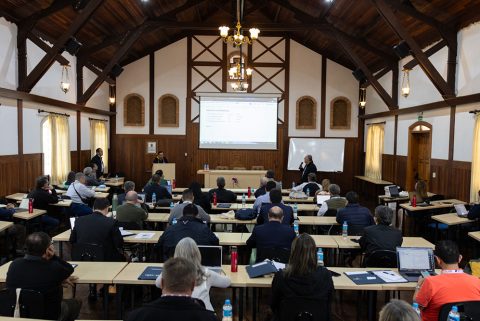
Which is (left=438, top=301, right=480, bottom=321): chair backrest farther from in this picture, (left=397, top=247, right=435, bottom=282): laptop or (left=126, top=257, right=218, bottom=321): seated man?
(left=126, top=257, right=218, bottom=321): seated man

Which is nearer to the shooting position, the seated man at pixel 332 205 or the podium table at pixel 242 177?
the seated man at pixel 332 205

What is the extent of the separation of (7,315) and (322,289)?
2437mm

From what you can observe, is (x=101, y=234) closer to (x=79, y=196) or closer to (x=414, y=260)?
(x=414, y=260)

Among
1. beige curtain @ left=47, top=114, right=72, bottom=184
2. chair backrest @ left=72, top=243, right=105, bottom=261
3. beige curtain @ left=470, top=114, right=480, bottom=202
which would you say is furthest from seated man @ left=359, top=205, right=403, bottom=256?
beige curtain @ left=47, top=114, right=72, bottom=184

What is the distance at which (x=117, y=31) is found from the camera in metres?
12.1

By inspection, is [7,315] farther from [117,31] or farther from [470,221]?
[117,31]

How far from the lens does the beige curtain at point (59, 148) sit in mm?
10727

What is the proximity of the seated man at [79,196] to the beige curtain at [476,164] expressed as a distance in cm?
775

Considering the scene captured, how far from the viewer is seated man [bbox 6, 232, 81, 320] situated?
3.12m

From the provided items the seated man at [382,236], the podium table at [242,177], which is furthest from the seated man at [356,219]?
the podium table at [242,177]

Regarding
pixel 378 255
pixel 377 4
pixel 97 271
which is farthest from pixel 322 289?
pixel 377 4

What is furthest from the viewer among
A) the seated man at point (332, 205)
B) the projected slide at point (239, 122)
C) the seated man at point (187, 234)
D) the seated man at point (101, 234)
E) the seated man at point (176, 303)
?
the projected slide at point (239, 122)

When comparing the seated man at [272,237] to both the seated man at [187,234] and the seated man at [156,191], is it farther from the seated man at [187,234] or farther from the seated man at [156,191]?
the seated man at [156,191]

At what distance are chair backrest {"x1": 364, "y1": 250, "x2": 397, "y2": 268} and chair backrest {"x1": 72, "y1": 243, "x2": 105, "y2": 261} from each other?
302 centimetres
